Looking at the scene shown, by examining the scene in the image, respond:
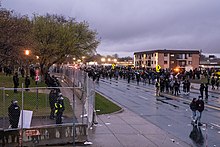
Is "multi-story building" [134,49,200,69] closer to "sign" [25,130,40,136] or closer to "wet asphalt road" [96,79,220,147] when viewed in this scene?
"wet asphalt road" [96,79,220,147]

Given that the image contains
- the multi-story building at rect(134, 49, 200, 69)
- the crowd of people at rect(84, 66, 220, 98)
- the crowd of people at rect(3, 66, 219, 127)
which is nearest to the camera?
the crowd of people at rect(3, 66, 219, 127)

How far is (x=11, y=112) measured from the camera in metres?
12.6

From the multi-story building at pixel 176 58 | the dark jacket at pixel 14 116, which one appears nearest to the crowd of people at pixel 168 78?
the dark jacket at pixel 14 116

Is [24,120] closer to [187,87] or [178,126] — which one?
[178,126]

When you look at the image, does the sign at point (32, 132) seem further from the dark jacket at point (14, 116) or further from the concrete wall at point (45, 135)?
the dark jacket at point (14, 116)

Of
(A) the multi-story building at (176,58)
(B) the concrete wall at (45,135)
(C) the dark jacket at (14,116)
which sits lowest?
(B) the concrete wall at (45,135)

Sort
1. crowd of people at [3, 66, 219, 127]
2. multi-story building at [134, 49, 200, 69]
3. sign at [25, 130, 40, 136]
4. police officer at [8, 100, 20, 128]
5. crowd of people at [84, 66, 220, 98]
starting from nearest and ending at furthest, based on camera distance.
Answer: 1. sign at [25, 130, 40, 136]
2. police officer at [8, 100, 20, 128]
3. crowd of people at [3, 66, 219, 127]
4. crowd of people at [84, 66, 220, 98]
5. multi-story building at [134, 49, 200, 69]

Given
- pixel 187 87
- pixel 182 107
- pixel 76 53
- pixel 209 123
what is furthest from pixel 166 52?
pixel 209 123

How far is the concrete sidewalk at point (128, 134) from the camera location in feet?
42.7

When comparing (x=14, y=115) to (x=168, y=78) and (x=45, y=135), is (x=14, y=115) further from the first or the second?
(x=168, y=78)

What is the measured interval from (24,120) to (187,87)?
82.3ft

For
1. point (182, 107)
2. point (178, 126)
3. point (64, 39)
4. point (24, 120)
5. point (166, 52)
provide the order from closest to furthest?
point (24, 120), point (178, 126), point (182, 107), point (64, 39), point (166, 52)

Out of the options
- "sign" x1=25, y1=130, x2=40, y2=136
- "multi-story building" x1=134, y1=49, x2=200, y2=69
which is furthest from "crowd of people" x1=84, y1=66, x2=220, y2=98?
"multi-story building" x1=134, y1=49, x2=200, y2=69

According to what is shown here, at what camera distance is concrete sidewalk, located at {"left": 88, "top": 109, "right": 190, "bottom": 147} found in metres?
13.0
